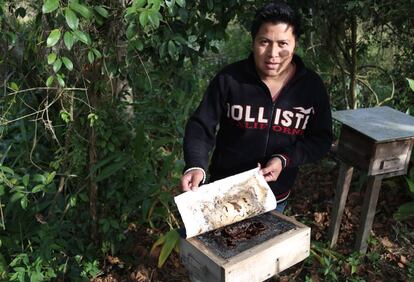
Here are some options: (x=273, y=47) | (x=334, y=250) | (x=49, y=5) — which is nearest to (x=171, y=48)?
(x=273, y=47)

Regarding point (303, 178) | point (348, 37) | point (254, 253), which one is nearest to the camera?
point (254, 253)

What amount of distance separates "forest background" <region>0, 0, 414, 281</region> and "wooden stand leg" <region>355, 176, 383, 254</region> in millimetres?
104

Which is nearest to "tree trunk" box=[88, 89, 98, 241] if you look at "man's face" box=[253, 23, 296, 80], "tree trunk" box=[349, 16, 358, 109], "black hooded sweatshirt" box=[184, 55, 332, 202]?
"black hooded sweatshirt" box=[184, 55, 332, 202]

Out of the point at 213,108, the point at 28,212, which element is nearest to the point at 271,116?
the point at 213,108

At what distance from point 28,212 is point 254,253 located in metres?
1.90

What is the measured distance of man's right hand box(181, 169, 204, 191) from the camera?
1.64 meters

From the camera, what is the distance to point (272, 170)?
1.76m

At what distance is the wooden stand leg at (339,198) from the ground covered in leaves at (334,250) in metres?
0.11

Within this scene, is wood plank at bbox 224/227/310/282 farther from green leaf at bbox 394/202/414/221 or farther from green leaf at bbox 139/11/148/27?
green leaf at bbox 394/202/414/221

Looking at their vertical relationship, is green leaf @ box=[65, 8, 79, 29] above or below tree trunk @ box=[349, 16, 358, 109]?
above

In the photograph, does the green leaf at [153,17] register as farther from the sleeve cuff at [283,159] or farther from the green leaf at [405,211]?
the green leaf at [405,211]

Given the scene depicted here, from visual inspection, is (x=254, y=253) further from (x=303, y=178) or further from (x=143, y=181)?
(x=303, y=178)

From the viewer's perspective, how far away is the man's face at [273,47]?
5.53 ft

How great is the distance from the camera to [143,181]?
2656 mm
